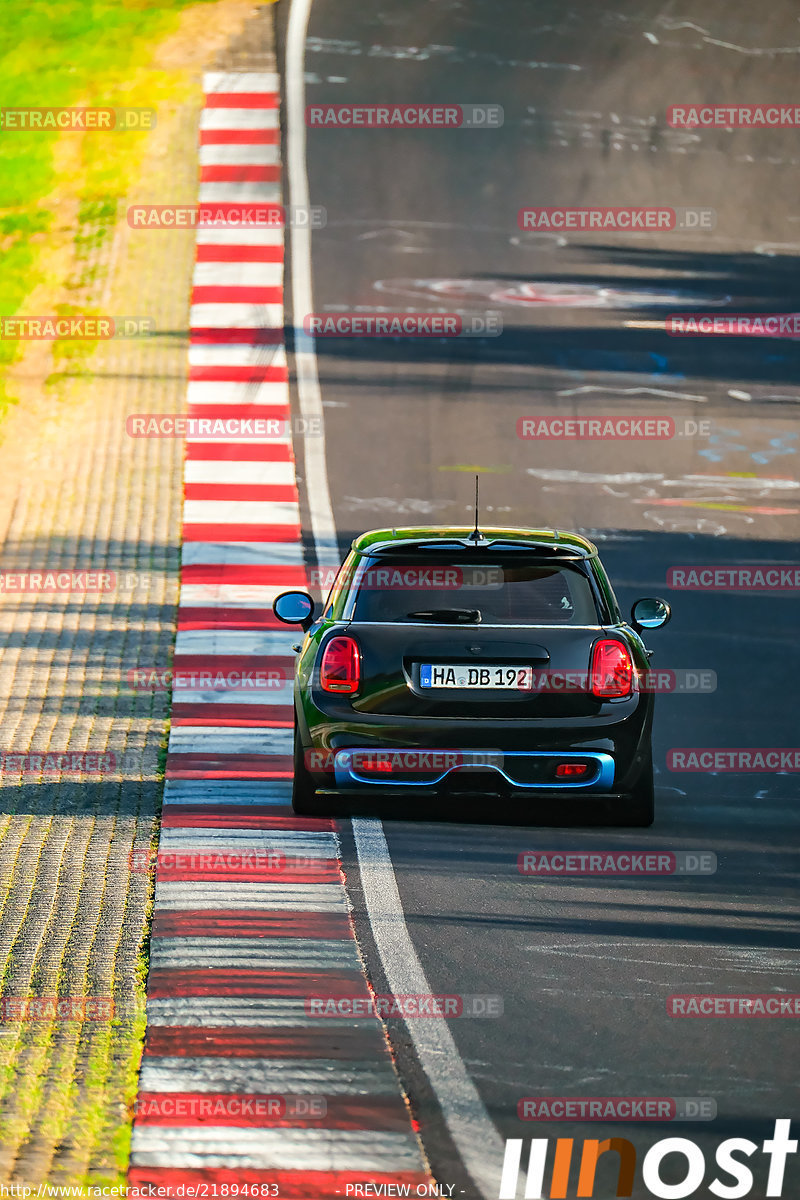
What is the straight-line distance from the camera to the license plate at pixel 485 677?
7977 millimetres

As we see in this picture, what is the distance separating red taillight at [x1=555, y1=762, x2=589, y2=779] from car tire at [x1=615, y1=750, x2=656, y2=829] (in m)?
0.33

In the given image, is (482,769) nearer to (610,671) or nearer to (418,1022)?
(610,671)

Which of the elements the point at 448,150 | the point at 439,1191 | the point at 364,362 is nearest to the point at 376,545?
the point at 439,1191

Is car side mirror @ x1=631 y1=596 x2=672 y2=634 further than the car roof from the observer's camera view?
Yes

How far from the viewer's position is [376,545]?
27.8ft

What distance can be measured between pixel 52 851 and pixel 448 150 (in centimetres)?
1991

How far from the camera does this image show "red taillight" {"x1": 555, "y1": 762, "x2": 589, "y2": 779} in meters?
7.98

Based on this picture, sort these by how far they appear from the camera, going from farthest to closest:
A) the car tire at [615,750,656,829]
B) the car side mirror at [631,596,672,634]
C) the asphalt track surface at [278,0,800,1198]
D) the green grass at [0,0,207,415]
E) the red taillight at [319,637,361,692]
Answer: the green grass at [0,0,207,415], the car side mirror at [631,596,672,634], the car tire at [615,750,656,829], the red taillight at [319,637,361,692], the asphalt track surface at [278,0,800,1198]

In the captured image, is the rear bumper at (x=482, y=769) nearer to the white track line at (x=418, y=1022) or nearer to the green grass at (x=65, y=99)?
the white track line at (x=418, y=1022)

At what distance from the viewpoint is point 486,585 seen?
8.39m

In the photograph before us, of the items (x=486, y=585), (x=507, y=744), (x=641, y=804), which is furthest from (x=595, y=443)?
(x=507, y=744)

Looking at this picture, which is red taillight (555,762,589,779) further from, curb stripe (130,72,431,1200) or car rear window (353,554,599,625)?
curb stripe (130,72,431,1200)

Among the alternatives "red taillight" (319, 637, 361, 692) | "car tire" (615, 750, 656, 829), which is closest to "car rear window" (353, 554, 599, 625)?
"red taillight" (319, 637, 361, 692)

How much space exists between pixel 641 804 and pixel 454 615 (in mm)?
1336
